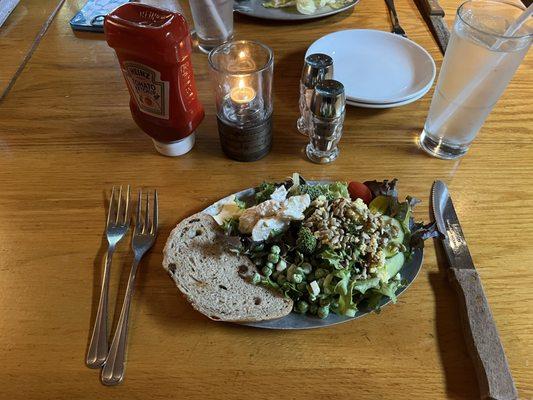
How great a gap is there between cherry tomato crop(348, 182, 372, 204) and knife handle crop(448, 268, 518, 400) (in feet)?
0.65

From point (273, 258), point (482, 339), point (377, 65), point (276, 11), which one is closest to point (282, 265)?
point (273, 258)


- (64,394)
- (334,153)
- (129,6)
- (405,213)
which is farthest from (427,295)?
(129,6)

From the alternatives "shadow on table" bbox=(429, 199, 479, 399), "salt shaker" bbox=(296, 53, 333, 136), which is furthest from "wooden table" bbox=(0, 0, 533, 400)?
"salt shaker" bbox=(296, 53, 333, 136)

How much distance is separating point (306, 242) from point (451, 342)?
0.29 m

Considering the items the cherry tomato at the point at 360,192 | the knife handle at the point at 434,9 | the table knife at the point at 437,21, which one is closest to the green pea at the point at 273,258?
the cherry tomato at the point at 360,192

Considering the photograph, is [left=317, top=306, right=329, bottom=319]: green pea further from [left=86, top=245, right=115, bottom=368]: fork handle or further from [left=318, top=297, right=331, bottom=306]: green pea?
[left=86, top=245, right=115, bottom=368]: fork handle

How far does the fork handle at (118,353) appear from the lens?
26.4 inches

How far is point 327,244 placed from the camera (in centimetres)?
72

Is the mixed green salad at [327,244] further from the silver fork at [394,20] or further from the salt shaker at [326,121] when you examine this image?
the silver fork at [394,20]

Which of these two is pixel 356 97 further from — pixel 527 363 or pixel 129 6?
pixel 527 363

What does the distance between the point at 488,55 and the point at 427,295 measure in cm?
47

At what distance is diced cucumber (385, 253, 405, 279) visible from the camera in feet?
2.41

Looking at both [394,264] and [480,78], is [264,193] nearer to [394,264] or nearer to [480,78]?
[394,264]

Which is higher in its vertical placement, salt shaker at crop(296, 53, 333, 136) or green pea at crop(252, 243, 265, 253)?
salt shaker at crop(296, 53, 333, 136)
